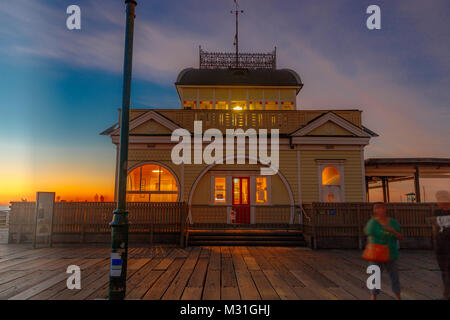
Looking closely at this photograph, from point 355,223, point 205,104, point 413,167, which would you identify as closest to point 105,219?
point 355,223

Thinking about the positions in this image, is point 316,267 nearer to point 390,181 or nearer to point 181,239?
point 181,239

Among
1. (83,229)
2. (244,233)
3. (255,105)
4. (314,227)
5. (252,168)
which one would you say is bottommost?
(244,233)

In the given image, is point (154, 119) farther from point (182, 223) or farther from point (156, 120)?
point (182, 223)

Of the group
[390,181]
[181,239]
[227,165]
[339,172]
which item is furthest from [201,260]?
[390,181]

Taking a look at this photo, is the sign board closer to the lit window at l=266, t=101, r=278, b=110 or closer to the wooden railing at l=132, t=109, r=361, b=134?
the wooden railing at l=132, t=109, r=361, b=134

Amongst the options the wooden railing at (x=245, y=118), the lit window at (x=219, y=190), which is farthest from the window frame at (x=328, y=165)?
the lit window at (x=219, y=190)

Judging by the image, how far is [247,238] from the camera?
12.1 m

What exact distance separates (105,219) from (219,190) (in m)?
5.60

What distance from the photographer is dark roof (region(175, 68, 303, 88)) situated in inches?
776

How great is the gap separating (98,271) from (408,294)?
22.4 feet

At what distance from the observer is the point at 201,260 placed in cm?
872

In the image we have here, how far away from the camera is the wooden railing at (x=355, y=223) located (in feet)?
36.3

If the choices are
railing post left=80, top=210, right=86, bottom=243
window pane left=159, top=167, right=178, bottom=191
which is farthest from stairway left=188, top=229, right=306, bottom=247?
railing post left=80, top=210, right=86, bottom=243

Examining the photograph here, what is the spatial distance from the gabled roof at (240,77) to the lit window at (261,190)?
7.78 metres
